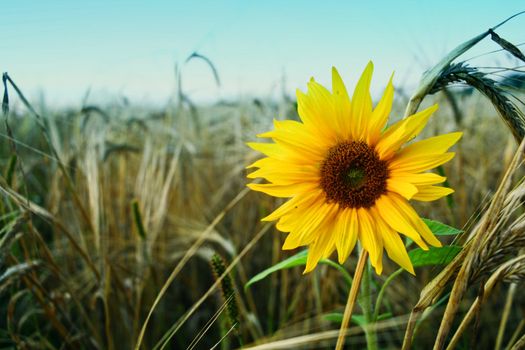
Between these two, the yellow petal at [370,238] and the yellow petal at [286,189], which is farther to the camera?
the yellow petal at [286,189]

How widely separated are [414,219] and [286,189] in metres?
0.26

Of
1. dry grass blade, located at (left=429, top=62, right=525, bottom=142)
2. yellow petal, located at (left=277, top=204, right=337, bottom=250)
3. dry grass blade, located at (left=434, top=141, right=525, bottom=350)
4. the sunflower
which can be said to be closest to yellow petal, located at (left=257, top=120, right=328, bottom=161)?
the sunflower

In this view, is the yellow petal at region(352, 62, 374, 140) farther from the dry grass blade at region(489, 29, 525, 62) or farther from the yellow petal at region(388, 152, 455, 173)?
the dry grass blade at region(489, 29, 525, 62)

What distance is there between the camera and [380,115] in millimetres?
917

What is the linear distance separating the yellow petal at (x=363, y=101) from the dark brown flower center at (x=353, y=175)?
0.05 m

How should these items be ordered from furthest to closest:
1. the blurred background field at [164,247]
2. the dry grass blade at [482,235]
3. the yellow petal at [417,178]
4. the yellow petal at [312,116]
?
the blurred background field at [164,247]
the yellow petal at [312,116]
the yellow petal at [417,178]
the dry grass blade at [482,235]

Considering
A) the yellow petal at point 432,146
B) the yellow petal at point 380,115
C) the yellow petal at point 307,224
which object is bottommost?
the yellow petal at point 307,224

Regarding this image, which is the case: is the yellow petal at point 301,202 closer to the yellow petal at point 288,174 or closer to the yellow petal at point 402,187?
the yellow petal at point 288,174

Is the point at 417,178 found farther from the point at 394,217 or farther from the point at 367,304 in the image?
the point at 367,304

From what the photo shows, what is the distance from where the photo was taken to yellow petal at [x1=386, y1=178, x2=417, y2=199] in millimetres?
856

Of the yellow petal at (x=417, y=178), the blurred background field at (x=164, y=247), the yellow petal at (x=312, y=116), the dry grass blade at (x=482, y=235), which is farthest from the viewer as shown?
the blurred background field at (x=164, y=247)

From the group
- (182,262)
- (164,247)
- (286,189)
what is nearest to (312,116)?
(286,189)

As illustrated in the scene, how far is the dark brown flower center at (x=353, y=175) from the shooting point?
971 mm

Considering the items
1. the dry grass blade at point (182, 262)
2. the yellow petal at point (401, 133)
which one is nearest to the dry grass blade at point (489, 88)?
the yellow petal at point (401, 133)
